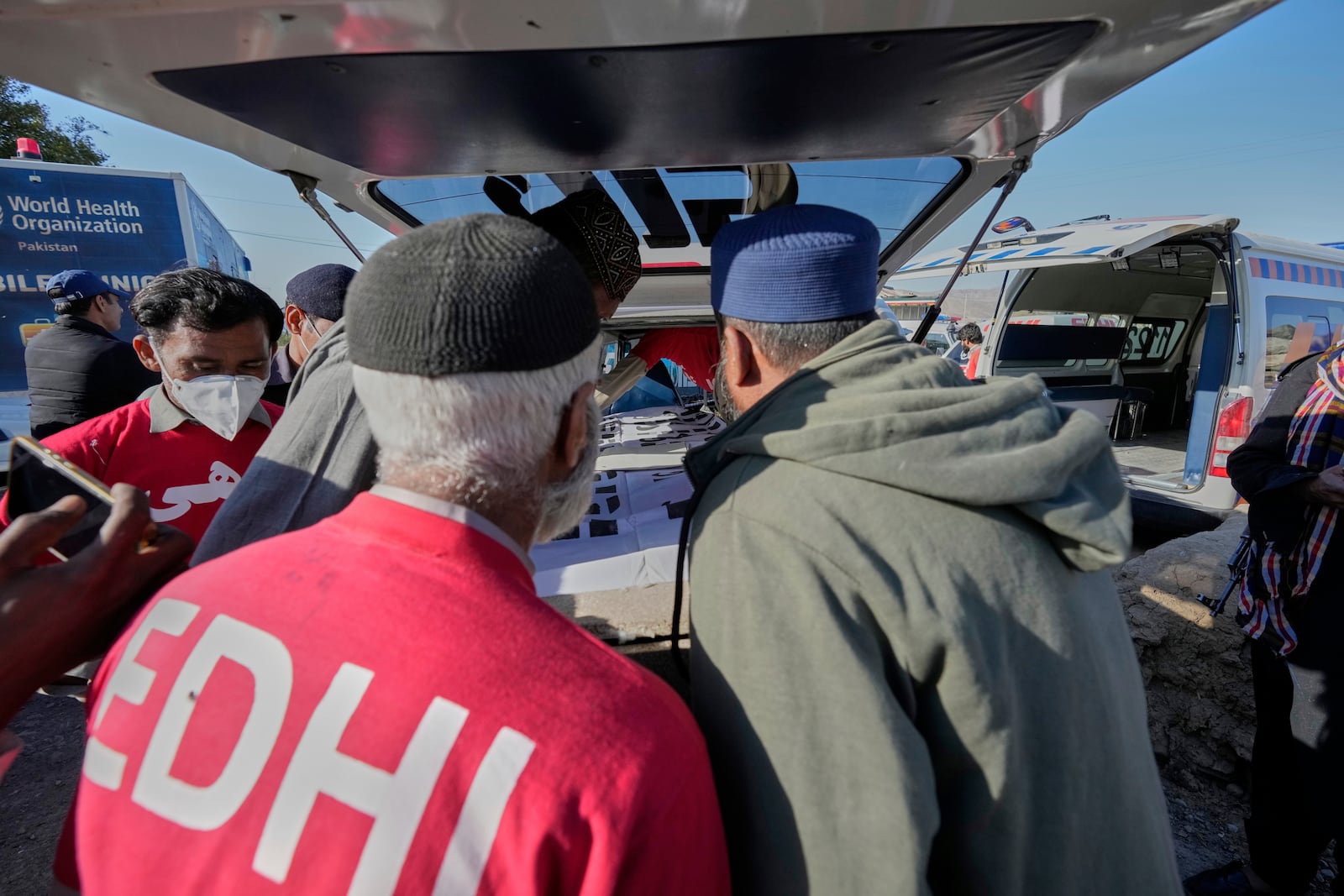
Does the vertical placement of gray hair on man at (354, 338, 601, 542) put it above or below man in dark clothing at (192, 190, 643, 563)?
above

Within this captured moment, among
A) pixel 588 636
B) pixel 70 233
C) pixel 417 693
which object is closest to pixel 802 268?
pixel 588 636

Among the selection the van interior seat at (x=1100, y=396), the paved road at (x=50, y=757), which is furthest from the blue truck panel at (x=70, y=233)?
the van interior seat at (x=1100, y=396)

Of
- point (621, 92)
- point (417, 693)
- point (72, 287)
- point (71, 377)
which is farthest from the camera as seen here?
point (72, 287)

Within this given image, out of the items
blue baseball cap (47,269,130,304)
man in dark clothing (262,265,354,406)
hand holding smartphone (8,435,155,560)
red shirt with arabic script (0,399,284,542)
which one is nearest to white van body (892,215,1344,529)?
man in dark clothing (262,265,354,406)

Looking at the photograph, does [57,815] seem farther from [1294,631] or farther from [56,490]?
[1294,631]

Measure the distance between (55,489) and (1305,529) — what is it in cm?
326

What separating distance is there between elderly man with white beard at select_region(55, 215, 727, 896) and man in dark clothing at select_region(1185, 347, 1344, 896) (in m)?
2.34

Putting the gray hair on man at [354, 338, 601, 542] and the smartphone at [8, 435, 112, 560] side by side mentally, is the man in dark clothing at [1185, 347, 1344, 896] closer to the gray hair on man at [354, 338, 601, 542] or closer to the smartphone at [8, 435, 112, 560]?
the gray hair on man at [354, 338, 601, 542]

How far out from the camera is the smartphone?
91 cm

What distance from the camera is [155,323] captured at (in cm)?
186

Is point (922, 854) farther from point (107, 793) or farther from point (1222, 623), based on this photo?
point (1222, 623)

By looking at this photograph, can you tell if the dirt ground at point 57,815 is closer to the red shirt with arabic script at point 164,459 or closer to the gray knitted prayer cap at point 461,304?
the red shirt with arabic script at point 164,459

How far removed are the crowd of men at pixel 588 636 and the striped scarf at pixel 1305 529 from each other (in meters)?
1.54

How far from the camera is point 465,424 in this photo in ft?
2.57
